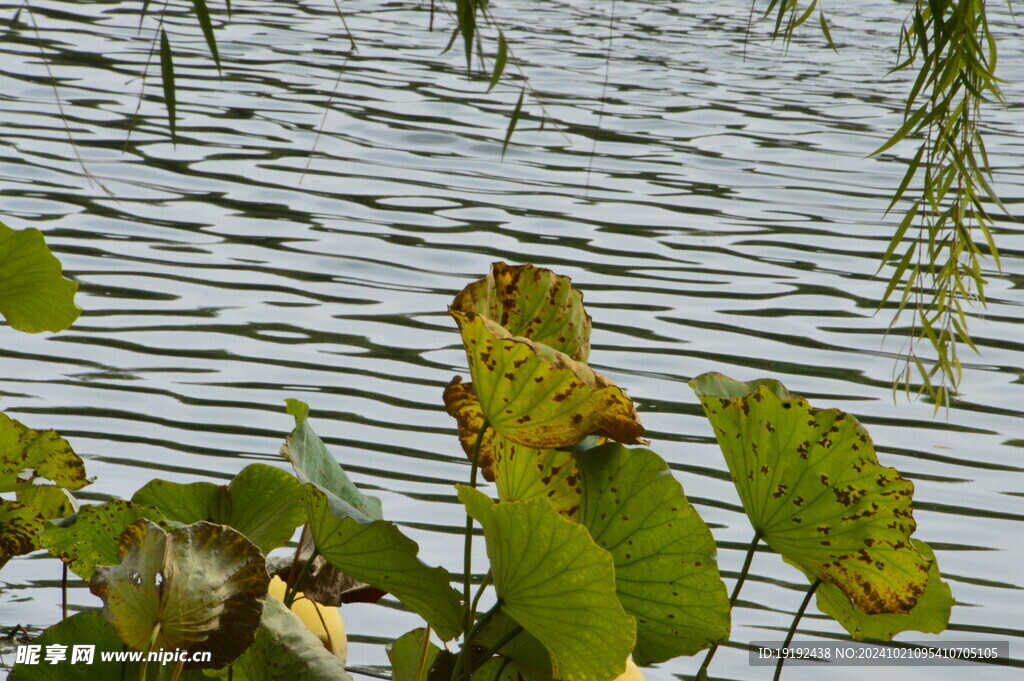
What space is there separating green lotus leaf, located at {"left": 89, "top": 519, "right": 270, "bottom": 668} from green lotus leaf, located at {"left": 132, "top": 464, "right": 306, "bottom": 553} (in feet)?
0.62

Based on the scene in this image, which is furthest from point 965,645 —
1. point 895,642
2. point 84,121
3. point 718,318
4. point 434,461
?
point 84,121

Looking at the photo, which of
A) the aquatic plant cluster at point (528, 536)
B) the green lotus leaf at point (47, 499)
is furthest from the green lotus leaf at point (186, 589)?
the green lotus leaf at point (47, 499)

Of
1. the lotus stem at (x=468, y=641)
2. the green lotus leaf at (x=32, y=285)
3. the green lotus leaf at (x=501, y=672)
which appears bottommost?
the green lotus leaf at (x=501, y=672)

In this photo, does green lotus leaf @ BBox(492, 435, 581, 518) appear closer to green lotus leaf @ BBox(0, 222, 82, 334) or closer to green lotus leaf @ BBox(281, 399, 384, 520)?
green lotus leaf @ BBox(281, 399, 384, 520)

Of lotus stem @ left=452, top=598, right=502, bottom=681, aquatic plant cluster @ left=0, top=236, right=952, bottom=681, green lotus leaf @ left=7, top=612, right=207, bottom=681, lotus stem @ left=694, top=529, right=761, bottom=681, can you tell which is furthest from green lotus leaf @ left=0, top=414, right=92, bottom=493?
lotus stem @ left=694, top=529, right=761, bottom=681

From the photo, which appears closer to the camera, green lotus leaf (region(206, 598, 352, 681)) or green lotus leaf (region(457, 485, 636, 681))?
green lotus leaf (region(457, 485, 636, 681))

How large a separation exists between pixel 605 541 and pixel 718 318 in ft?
8.35

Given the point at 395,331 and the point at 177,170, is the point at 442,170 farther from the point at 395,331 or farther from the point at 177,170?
the point at 395,331

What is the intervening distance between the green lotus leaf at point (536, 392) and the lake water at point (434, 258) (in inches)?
9.9

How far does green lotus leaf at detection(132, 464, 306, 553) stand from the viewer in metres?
1.20

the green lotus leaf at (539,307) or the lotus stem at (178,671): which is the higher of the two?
the green lotus leaf at (539,307)

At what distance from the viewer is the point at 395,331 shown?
3.39 m

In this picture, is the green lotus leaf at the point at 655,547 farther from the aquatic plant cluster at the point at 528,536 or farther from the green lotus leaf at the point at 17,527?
the green lotus leaf at the point at 17,527

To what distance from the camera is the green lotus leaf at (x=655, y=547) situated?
43.8 inches
